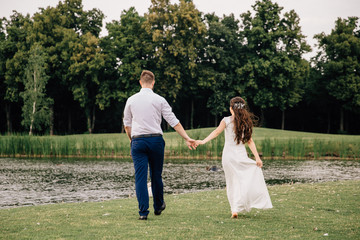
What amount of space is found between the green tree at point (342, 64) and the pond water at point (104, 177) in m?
25.6

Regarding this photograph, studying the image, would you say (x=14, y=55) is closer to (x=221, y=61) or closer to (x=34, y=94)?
(x=34, y=94)

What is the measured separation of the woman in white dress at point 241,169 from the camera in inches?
260

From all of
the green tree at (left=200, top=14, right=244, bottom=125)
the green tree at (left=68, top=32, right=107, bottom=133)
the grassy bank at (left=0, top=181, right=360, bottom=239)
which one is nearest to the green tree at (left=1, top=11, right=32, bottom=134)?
the green tree at (left=68, top=32, right=107, bottom=133)

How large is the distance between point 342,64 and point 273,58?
8764 millimetres

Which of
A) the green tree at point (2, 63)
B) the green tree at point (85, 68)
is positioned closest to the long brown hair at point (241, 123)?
the green tree at point (85, 68)

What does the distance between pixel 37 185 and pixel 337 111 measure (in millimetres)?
46036

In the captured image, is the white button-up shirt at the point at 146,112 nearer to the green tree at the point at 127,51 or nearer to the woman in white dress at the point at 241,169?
the woman in white dress at the point at 241,169

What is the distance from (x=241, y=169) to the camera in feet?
22.1

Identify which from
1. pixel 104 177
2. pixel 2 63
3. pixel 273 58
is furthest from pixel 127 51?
pixel 104 177

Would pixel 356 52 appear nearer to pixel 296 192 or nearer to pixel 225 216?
pixel 296 192

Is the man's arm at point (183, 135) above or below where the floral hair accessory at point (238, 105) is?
below

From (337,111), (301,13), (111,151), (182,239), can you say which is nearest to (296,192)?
(182,239)

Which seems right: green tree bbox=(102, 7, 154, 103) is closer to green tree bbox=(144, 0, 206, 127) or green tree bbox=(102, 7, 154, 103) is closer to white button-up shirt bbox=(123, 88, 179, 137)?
green tree bbox=(144, 0, 206, 127)

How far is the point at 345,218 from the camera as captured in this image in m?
6.62
